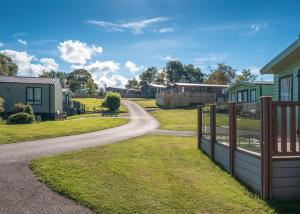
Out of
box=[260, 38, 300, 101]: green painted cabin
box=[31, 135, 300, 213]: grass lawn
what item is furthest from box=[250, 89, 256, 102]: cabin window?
box=[31, 135, 300, 213]: grass lawn

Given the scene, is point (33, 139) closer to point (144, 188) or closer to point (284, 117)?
point (144, 188)

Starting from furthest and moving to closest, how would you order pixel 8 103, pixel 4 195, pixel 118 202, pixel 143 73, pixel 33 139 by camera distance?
pixel 143 73
pixel 8 103
pixel 33 139
pixel 4 195
pixel 118 202

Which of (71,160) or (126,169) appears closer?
(126,169)

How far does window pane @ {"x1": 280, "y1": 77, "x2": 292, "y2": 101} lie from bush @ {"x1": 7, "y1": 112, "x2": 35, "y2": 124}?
1906cm

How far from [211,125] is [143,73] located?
4416 inches

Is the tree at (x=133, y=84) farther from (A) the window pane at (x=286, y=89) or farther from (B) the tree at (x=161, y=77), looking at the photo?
(A) the window pane at (x=286, y=89)

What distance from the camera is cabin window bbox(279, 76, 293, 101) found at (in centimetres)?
1390

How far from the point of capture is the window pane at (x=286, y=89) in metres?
14.0

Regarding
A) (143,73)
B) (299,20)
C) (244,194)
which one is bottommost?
(244,194)

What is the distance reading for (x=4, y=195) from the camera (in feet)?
22.6

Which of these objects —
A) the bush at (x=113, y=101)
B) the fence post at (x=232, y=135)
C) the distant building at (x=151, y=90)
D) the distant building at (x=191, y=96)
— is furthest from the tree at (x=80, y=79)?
the fence post at (x=232, y=135)

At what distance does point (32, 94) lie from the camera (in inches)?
1300

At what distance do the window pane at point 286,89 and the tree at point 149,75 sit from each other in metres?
108

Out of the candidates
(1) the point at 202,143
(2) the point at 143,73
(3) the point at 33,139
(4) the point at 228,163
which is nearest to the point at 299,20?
(1) the point at 202,143
